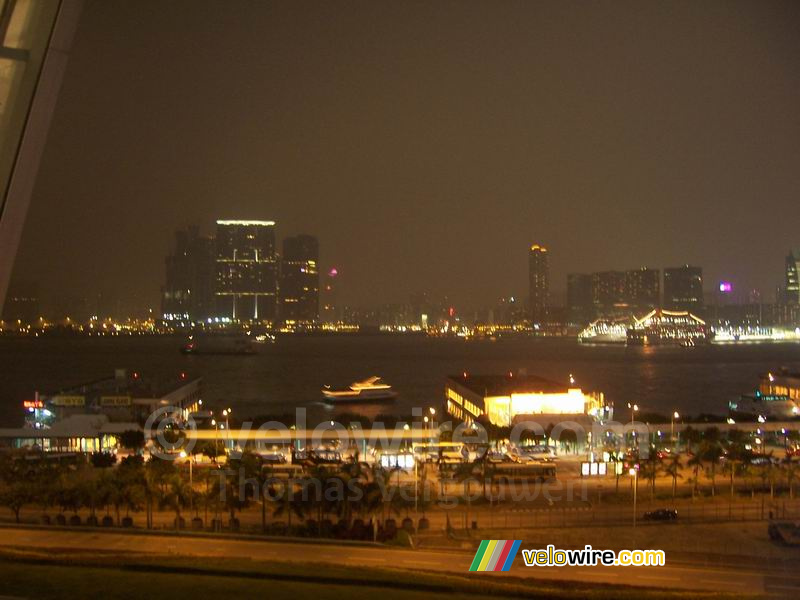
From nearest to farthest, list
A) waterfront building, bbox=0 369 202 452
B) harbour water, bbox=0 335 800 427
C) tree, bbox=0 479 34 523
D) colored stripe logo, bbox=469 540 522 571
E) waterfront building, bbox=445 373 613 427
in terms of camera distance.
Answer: colored stripe logo, bbox=469 540 522 571 < tree, bbox=0 479 34 523 < waterfront building, bbox=0 369 202 452 < waterfront building, bbox=445 373 613 427 < harbour water, bbox=0 335 800 427

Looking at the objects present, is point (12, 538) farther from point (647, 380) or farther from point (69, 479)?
point (647, 380)

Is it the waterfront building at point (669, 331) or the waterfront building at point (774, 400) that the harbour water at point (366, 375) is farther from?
the waterfront building at point (669, 331)

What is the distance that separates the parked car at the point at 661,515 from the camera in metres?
4.71

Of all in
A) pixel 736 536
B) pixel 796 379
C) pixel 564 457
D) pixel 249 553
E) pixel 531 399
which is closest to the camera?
pixel 249 553

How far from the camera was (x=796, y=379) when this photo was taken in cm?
1117

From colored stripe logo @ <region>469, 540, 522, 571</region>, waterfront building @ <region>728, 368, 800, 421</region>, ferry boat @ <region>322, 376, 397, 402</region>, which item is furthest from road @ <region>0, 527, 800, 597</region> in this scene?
ferry boat @ <region>322, 376, 397, 402</region>

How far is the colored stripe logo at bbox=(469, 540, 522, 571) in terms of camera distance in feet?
12.3

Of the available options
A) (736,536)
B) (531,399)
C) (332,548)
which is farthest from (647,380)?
(332,548)

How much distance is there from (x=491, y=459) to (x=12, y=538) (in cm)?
366

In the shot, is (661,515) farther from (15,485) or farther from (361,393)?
(361,393)

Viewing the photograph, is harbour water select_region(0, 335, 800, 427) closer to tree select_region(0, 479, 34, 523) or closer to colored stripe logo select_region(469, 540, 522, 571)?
tree select_region(0, 479, 34, 523)

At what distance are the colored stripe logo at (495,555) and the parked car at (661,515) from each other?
3.42 ft

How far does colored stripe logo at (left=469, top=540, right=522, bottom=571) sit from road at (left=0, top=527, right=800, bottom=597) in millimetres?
45

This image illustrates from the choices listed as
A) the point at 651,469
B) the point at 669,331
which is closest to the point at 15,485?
the point at 651,469
